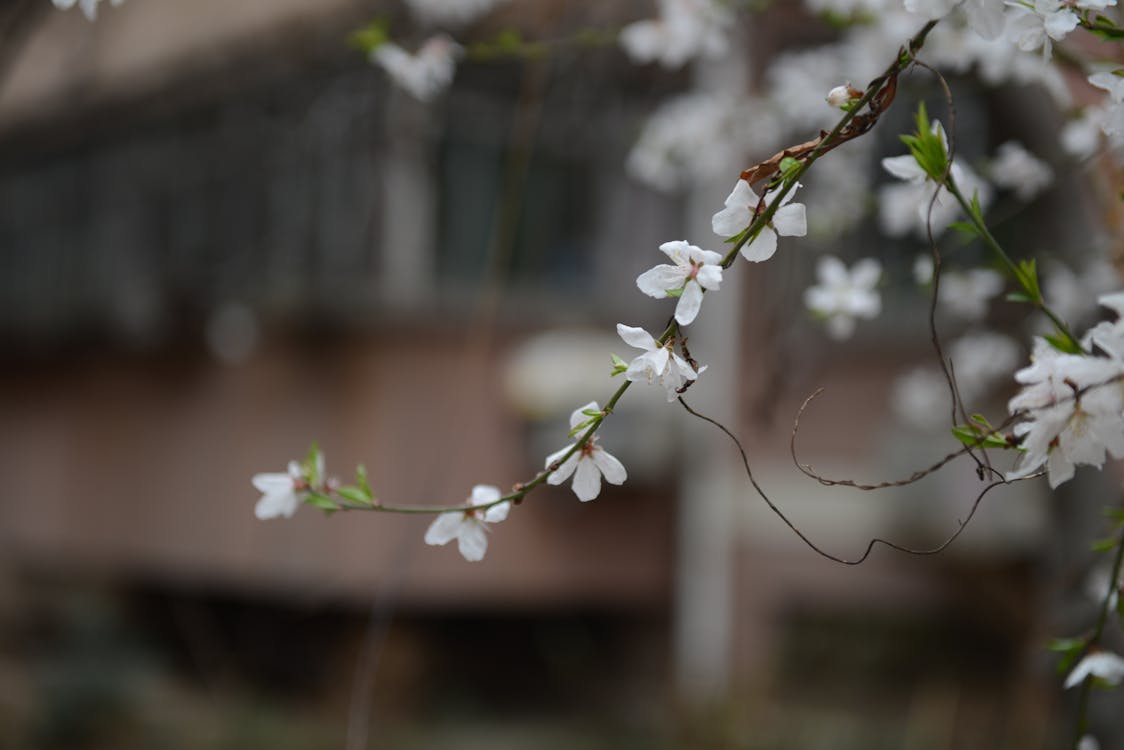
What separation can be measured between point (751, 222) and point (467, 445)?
16.7 feet

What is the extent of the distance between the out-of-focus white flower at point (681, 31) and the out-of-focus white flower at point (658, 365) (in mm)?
1016

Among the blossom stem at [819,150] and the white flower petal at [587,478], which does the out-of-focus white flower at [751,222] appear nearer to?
the blossom stem at [819,150]

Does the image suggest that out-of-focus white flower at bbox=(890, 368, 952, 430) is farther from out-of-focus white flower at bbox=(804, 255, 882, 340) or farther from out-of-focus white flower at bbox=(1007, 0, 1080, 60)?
out-of-focus white flower at bbox=(1007, 0, 1080, 60)

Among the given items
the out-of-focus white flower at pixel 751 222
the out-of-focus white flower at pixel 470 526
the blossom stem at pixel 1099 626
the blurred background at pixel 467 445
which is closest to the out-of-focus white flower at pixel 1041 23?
the out-of-focus white flower at pixel 751 222

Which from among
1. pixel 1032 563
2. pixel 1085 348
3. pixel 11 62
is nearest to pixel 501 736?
pixel 1032 563

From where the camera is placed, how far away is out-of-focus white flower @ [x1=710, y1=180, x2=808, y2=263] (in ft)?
3.14

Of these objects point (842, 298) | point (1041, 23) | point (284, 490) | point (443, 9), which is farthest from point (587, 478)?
point (443, 9)

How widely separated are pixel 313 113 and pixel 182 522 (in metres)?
2.37

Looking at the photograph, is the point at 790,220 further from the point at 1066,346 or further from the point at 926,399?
the point at 926,399

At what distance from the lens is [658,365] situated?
0.93m

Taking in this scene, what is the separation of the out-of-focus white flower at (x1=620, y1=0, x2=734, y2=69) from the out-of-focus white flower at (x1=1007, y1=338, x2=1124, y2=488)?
1.08 m

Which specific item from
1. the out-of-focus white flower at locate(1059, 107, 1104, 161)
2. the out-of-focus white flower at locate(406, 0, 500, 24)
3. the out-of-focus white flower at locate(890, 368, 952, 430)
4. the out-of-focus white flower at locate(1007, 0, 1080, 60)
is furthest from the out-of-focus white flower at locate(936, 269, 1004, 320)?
the out-of-focus white flower at locate(406, 0, 500, 24)

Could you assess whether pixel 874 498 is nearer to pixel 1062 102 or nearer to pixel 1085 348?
pixel 1062 102

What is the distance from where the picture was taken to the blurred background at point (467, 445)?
5582mm
